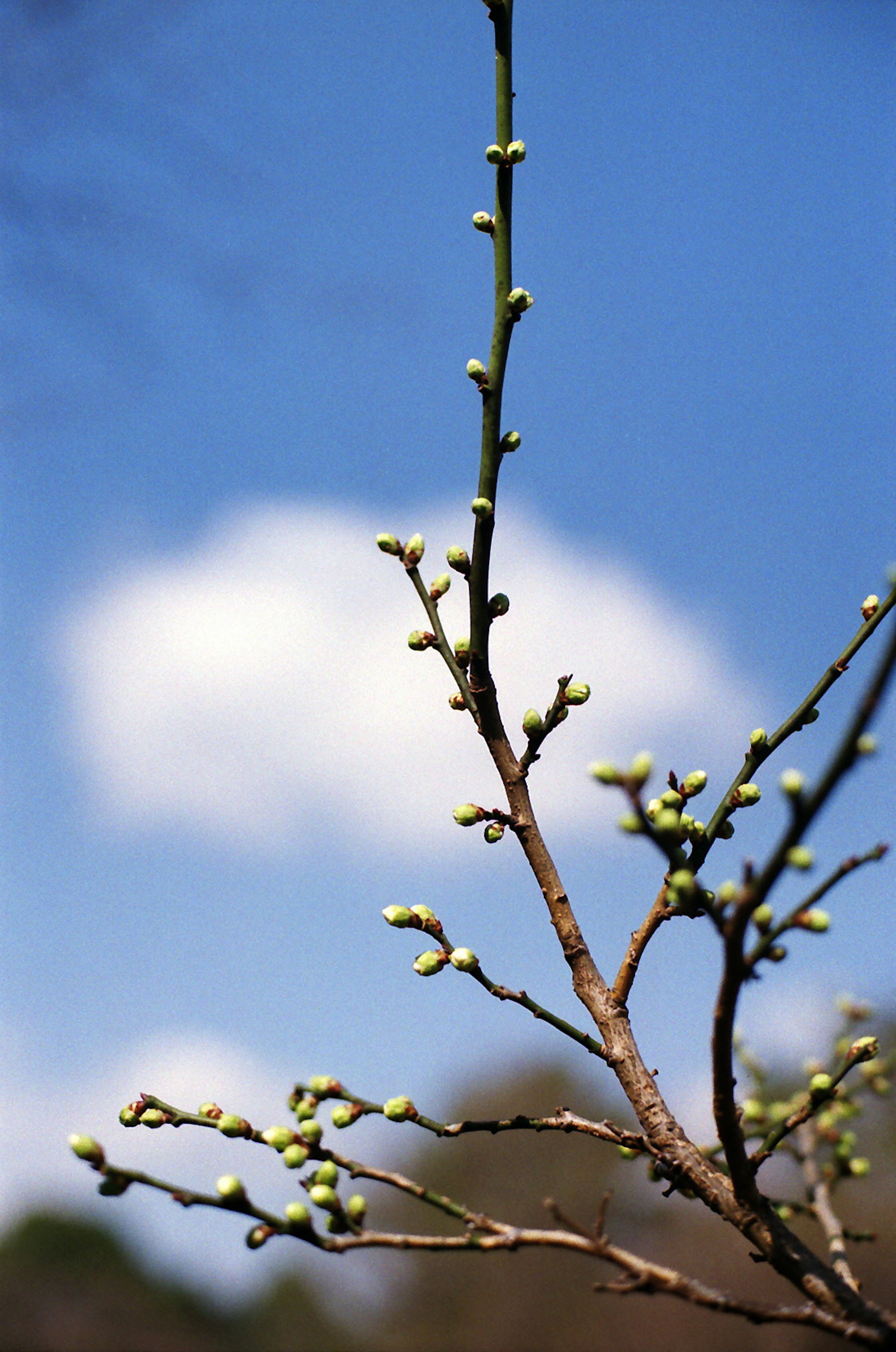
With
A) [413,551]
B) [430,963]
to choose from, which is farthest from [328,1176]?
[413,551]

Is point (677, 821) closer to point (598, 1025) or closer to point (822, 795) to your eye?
point (598, 1025)

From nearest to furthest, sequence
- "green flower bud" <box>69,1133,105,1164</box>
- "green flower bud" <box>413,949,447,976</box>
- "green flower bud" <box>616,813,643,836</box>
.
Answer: "green flower bud" <box>616,813,643,836</box> → "green flower bud" <box>69,1133,105,1164</box> → "green flower bud" <box>413,949,447,976</box>

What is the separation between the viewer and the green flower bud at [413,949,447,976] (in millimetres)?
2018

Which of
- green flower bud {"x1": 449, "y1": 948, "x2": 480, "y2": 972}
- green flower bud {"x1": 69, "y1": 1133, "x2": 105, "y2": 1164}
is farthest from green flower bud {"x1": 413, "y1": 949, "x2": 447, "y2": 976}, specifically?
green flower bud {"x1": 69, "y1": 1133, "x2": 105, "y2": 1164}

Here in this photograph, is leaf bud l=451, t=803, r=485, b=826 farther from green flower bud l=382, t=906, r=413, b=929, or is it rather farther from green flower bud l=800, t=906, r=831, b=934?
green flower bud l=800, t=906, r=831, b=934

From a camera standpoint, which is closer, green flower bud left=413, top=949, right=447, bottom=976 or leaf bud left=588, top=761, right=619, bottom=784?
leaf bud left=588, top=761, right=619, bottom=784

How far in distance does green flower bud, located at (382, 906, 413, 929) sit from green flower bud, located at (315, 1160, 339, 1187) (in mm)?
510

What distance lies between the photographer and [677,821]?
5.82ft

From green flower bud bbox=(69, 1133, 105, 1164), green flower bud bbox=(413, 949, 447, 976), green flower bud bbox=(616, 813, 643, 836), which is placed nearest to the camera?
green flower bud bbox=(616, 813, 643, 836)

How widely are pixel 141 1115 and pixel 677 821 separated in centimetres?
113

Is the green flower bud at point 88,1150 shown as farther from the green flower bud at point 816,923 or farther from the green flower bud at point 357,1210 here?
the green flower bud at point 816,923

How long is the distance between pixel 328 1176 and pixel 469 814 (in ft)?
2.45

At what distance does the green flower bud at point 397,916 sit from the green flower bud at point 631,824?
0.95 m

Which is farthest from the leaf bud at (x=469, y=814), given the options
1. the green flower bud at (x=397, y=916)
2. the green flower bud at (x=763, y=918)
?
the green flower bud at (x=763, y=918)
